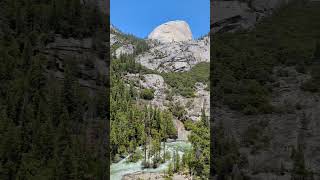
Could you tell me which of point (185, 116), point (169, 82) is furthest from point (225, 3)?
point (185, 116)

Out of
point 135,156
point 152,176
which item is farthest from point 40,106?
point 135,156

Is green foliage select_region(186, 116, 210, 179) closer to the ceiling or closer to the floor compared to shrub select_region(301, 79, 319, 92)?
closer to the floor

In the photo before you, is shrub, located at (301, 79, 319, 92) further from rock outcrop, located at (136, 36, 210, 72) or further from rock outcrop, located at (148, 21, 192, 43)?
rock outcrop, located at (148, 21, 192, 43)

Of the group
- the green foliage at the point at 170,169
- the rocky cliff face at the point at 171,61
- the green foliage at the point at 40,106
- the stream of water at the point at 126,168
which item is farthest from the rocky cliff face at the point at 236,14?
the green foliage at the point at 170,169

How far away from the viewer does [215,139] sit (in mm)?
30875

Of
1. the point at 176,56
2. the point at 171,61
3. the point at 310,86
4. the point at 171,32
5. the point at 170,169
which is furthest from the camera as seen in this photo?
the point at 171,32

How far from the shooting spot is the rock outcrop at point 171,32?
186750 mm

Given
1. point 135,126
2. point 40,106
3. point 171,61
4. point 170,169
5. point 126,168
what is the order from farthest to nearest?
point 171,61, point 135,126, point 126,168, point 170,169, point 40,106

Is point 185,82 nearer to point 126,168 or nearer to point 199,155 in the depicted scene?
point 199,155

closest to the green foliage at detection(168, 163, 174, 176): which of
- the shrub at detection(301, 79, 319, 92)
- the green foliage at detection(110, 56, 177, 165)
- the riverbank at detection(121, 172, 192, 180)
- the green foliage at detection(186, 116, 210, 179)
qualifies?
the riverbank at detection(121, 172, 192, 180)

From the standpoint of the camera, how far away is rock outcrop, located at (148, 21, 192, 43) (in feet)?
613

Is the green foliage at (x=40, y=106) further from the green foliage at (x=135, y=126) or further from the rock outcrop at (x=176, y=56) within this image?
the rock outcrop at (x=176, y=56)

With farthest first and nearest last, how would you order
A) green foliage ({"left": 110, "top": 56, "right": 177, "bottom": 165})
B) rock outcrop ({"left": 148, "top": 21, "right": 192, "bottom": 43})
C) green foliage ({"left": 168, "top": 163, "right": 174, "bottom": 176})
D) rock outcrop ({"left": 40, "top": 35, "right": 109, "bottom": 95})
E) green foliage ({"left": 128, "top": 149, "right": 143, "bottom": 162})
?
rock outcrop ({"left": 148, "top": 21, "right": 192, "bottom": 43}) < green foliage ({"left": 110, "top": 56, "right": 177, "bottom": 165}) < green foliage ({"left": 128, "top": 149, "right": 143, "bottom": 162}) < green foliage ({"left": 168, "top": 163, "right": 174, "bottom": 176}) < rock outcrop ({"left": 40, "top": 35, "right": 109, "bottom": 95})

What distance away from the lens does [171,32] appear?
18912 centimetres
